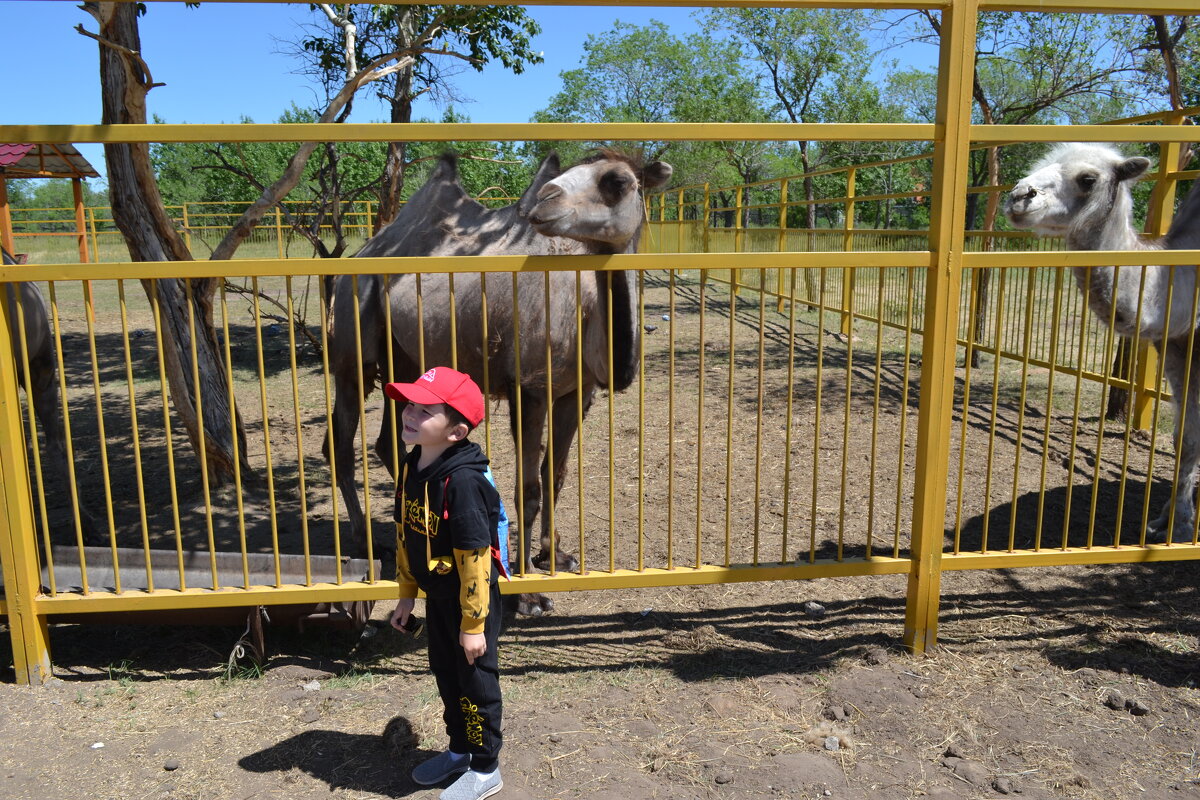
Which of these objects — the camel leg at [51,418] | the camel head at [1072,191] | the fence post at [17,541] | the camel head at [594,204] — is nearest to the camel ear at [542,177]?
the camel head at [594,204]

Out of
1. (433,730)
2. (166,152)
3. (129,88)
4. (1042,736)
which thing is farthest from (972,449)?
(166,152)

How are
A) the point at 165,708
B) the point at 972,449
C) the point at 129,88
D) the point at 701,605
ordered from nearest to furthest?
the point at 165,708, the point at 701,605, the point at 129,88, the point at 972,449

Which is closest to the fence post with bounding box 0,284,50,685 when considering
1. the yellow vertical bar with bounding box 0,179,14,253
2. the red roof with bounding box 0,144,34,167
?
the red roof with bounding box 0,144,34,167

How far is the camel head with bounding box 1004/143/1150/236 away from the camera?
471 cm

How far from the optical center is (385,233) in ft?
16.3

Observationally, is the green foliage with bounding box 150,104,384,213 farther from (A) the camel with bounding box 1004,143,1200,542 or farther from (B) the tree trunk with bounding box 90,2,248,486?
(A) the camel with bounding box 1004,143,1200,542

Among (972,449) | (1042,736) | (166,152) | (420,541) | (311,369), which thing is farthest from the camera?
(166,152)

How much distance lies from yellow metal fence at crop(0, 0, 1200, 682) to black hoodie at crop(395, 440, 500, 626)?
535mm

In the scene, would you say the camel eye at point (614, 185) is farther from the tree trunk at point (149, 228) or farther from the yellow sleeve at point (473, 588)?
the tree trunk at point (149, 228)

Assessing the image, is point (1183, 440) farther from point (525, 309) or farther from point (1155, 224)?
point (525, 309)

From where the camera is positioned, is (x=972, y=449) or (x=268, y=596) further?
(x=972, y=449)

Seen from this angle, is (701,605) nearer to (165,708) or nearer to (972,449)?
(165,708)

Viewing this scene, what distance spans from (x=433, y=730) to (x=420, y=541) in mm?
828

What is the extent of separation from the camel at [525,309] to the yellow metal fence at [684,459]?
5.2 inches
